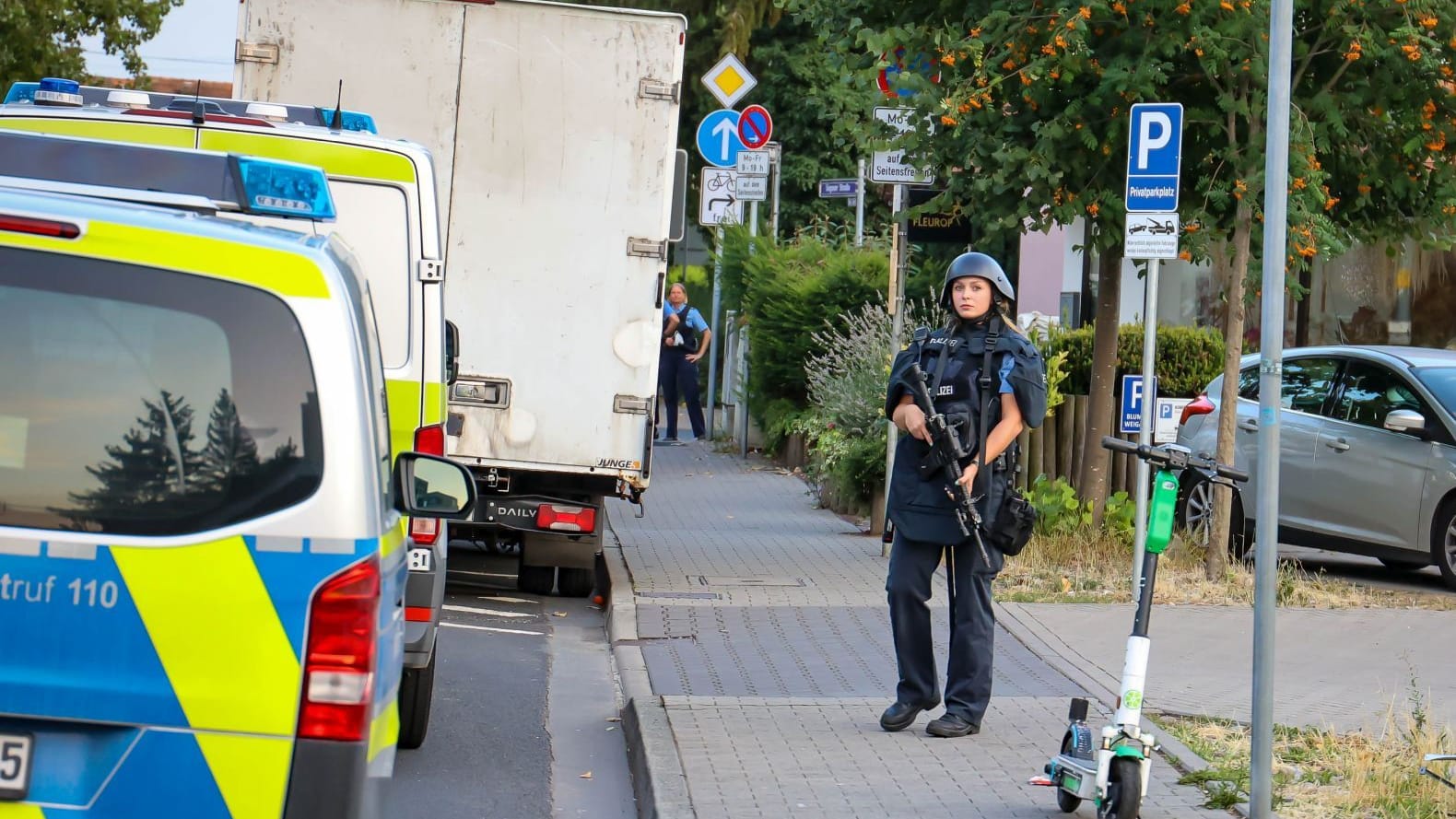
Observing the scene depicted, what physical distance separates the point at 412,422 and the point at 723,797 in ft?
6.53

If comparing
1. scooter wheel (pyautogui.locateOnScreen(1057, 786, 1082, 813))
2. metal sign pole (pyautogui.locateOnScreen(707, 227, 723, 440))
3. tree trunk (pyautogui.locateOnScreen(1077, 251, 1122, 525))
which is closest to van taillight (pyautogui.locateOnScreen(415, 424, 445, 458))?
scooter wheel (pyautogui.locateOnScreen(1057, 786, 1082, 813))

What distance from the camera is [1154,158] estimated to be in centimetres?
974

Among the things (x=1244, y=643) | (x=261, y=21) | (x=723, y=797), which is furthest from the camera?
(x=261, y=21)

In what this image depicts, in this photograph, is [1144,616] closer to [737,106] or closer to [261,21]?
[261,21]

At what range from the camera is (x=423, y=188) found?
302 inches

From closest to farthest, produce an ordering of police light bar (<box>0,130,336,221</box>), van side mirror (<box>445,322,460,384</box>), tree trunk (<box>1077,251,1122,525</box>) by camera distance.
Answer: police light bar (<box>0,130,336,221</box>), van side mirror (<box>445,322,460,384</box>), tree trunk (<box>1077,251,1122,525</box>)

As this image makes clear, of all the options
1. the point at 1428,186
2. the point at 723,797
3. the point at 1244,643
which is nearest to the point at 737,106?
the point at 1428,186

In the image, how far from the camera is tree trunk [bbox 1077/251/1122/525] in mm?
12945

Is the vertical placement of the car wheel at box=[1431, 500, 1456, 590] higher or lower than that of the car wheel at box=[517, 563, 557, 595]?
higher

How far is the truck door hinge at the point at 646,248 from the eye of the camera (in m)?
10.9

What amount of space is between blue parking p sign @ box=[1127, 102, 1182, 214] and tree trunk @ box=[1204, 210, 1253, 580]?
1863 millimetres

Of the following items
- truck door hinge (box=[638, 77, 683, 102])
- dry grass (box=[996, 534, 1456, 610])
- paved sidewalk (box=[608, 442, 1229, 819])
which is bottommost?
paved sidewalk (box=[608, 442, 1229, 819])

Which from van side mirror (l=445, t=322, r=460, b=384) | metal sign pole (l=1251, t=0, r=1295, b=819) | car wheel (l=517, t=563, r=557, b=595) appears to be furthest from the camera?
car wheel (l=517, t=563, r=557, b=595)

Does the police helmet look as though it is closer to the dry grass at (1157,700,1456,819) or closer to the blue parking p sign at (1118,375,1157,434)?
the dry grass at (1157,700,1456,819)
